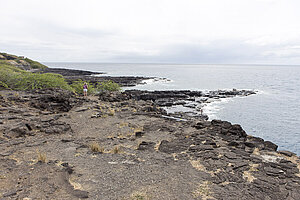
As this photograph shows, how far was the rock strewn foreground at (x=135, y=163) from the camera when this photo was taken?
7.17 m

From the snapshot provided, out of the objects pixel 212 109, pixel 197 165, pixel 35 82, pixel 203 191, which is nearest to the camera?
pixel 203 191

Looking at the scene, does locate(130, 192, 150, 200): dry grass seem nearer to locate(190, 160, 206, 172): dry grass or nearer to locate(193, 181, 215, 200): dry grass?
locate(193, 181, 215, 200): dry grass

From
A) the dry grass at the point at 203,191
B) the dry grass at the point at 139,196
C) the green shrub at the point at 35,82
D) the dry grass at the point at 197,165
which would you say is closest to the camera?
the dry grass at the point at 139,196

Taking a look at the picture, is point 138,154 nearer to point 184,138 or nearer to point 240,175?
point 184,138

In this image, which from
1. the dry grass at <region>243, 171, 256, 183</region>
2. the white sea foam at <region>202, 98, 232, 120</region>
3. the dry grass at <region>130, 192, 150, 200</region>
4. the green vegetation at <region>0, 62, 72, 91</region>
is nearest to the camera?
the dry grass at <region>130, 192, 150, 200</region>

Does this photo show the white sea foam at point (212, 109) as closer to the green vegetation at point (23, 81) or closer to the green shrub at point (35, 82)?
the green shrub at point (35, 82)

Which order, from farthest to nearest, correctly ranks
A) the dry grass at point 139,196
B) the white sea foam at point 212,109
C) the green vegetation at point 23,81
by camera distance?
the white sea foam at point 212,109
the green vegetation at point 23,81
the dry grass at point 139,196

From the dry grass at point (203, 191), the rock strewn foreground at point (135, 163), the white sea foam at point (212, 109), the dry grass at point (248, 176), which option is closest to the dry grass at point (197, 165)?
the rock strewn foreground at point (135, 163)

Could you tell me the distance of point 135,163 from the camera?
9.78 metres

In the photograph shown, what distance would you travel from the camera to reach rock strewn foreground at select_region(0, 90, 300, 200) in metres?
7.17

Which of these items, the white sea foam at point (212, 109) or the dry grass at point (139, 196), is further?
the white sea foam at point (212, 109)

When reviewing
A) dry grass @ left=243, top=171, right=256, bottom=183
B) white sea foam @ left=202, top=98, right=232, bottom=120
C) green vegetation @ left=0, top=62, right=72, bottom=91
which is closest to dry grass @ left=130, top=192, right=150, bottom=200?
dry grass @ left=243, top=171, right=256, bottom=183

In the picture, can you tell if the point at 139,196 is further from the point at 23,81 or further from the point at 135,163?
the point at 23,81

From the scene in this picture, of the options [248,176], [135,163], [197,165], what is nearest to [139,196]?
[135,163]
